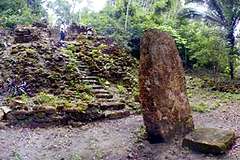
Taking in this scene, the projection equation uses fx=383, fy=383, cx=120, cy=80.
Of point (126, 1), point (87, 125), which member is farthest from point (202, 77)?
point (87, 125)

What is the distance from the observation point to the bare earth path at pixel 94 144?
268 inches

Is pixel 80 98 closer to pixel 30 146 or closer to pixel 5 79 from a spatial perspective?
pixel 5 79

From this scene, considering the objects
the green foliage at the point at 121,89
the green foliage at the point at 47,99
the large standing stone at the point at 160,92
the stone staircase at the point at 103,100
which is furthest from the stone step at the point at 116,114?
the large standing stone at the point at 160,92

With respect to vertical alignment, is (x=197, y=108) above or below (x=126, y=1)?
below

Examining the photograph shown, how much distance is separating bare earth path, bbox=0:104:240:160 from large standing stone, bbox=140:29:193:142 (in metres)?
0.34

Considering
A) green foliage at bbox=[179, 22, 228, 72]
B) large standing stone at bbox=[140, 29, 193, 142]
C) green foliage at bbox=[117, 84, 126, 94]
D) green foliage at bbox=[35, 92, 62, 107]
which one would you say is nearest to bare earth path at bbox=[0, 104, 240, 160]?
large standing stone at bbox=[140, 29, 193, 142]

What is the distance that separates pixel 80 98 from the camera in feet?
34.9

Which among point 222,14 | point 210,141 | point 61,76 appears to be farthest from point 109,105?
point 222,14

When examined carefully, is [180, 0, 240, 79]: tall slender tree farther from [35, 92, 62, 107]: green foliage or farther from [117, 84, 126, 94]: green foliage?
[35, 92, 62, 107]: green foliage

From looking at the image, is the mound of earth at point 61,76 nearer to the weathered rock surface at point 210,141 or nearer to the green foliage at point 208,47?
the green foliage at point 208,47

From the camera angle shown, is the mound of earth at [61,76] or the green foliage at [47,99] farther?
the green foliage at [47,99]

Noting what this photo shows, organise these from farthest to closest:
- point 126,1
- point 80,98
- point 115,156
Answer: point 126,1 < point 80,98 < point 115,156

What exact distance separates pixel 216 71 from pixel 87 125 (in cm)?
962

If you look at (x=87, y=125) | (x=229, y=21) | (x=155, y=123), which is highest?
(x=229, y=21)
